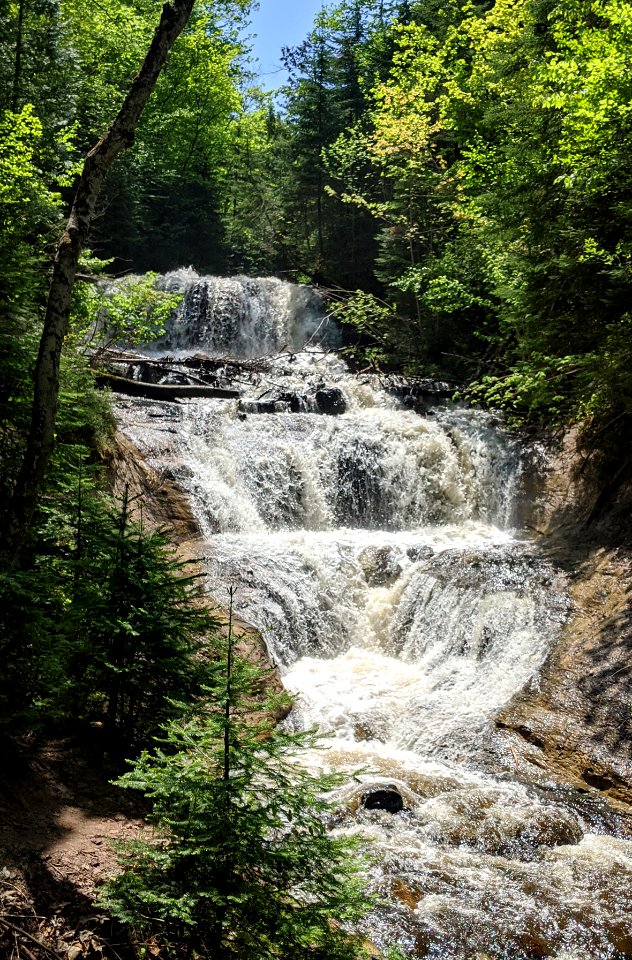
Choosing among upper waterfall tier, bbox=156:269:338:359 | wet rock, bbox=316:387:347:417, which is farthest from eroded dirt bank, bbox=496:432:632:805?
upper waterfall tier, bbox=156:269:338:359

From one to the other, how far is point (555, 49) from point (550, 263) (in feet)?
28.8

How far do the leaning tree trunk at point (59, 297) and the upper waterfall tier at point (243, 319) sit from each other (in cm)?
1710

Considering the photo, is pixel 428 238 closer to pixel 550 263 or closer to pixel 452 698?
pixel 550 263

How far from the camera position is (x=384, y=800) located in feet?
19.1

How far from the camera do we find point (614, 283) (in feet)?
28.3

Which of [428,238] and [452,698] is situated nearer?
[452,698]

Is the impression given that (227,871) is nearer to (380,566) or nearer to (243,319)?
(380,566)

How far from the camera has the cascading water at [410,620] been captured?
4781mm

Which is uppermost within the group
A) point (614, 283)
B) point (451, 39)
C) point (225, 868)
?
point (451, 39)

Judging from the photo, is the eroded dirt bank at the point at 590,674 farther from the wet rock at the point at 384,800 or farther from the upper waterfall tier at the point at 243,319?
the upper waterfall tier at the point at 243,319

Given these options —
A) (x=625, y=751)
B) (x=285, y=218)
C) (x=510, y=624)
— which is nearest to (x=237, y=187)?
(x=285, y=218)

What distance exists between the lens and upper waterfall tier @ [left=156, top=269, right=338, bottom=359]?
22.2 meters

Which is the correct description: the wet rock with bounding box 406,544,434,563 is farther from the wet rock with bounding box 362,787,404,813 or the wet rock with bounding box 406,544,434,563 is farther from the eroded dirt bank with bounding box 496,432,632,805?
the wet rock with bounding box 362,787,404,813

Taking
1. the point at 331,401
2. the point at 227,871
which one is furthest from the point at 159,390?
the point at 227,871
